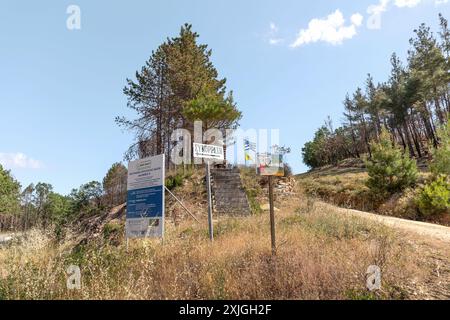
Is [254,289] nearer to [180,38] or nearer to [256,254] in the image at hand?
[256,254]

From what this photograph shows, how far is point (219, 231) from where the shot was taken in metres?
8.56

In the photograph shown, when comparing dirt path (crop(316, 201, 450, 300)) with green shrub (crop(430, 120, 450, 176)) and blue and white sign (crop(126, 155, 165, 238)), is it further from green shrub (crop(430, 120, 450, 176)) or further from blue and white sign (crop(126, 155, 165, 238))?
green shrub (crop(430, 120, 450, 176))

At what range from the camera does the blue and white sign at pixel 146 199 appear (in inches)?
294

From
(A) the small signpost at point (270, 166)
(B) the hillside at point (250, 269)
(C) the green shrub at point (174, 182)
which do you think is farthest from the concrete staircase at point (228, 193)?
(A) the small signpost at point (270, 166)

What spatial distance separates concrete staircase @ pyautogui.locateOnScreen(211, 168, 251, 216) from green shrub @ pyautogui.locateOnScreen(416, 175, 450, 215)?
25.8 ft

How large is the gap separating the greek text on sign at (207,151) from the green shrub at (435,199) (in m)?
11.1

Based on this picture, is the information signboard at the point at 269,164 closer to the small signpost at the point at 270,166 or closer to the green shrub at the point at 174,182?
the small signpost at the point at 270,166

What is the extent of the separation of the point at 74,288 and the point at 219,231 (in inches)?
182

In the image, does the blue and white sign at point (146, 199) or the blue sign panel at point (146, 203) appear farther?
the blue sign panel at point (146, 203)

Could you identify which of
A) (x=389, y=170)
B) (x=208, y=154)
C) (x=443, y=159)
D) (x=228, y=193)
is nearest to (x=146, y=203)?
(x=208, y=154)

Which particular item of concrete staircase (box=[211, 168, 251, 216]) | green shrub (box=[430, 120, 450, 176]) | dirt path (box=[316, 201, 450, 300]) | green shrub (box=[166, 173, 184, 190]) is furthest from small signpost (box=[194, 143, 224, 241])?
green shrub (box=[430, 120, 450, 176])

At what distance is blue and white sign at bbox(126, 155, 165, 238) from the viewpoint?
24.5ft

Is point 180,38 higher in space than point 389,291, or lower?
higher
